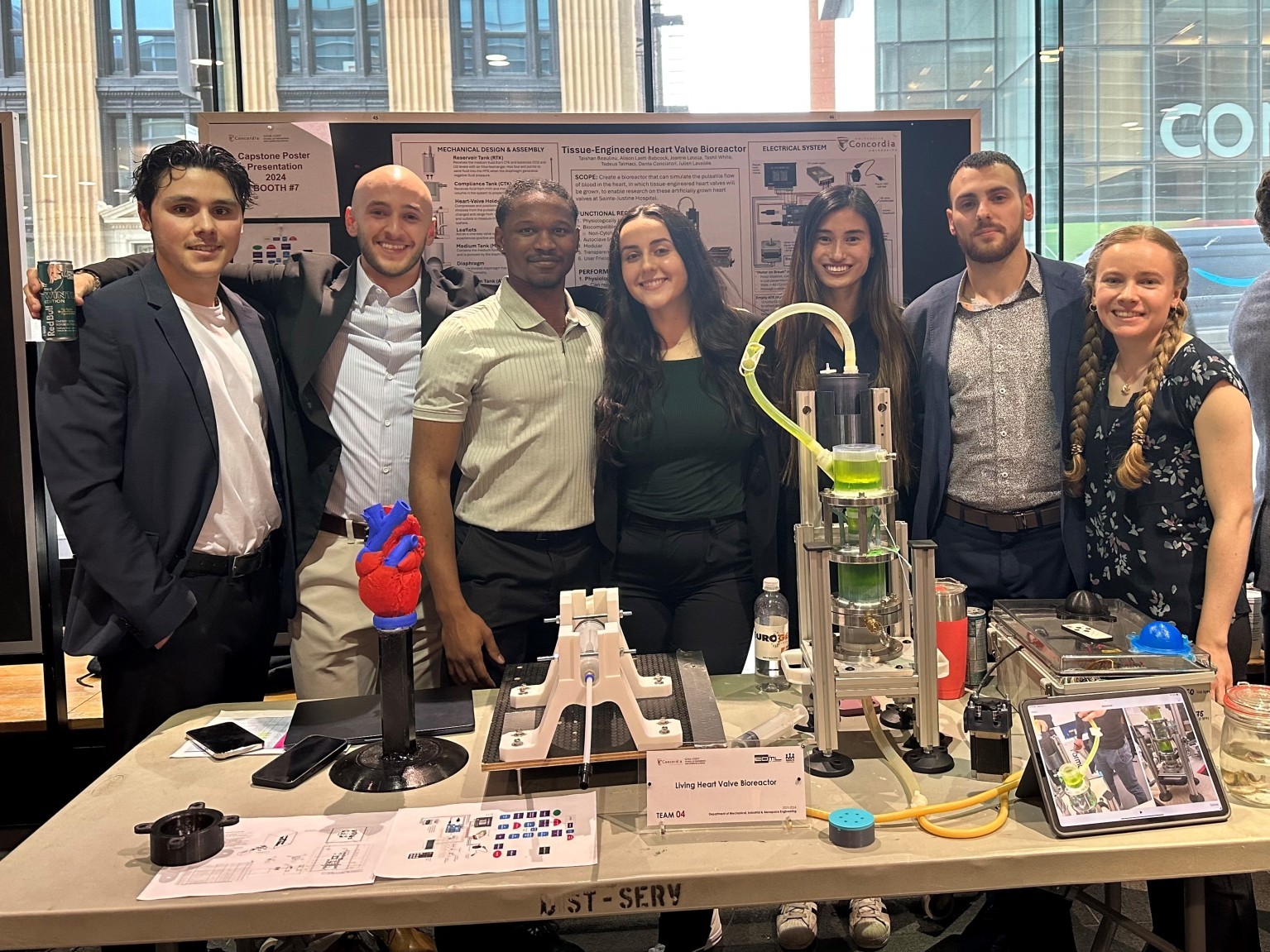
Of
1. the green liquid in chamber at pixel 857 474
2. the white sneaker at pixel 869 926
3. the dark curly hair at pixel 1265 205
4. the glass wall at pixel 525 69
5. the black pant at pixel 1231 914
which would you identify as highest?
the glass wall at pixel 525 69

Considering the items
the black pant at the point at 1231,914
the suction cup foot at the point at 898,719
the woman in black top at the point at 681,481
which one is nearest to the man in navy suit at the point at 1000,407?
the woman in black top at the point at 681,481

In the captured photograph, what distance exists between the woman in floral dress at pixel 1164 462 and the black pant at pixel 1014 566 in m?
0.16

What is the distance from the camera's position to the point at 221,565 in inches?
95.3

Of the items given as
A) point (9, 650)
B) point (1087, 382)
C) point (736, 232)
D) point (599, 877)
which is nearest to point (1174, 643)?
point (1087, 382)

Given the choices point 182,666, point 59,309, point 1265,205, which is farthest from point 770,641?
point 1265,205

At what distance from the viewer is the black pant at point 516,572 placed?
278 centimetres

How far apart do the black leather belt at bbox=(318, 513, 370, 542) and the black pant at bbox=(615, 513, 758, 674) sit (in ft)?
2.29

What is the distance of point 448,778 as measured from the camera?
174 centimetres

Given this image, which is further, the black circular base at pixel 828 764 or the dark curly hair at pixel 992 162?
the dark curly hair at pixel 992 162

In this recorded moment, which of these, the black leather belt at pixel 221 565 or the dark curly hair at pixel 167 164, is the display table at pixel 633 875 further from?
the dark curly hair at pixel 167 164

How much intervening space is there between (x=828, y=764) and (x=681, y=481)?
45.5 inches

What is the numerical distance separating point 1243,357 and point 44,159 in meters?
3.89

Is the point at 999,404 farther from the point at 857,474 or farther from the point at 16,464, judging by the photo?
the point at 16,464

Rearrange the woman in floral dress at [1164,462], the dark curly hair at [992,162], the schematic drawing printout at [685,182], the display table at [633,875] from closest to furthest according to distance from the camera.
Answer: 1. the display table at [633,875]
2. the woman in floral dress at [1164,462]
3. the dark curly hair at [992,162]
4. the schematic drawing printout at [685,182]
